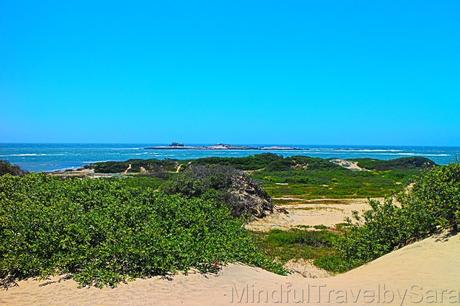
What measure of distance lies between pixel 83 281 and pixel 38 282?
876mm

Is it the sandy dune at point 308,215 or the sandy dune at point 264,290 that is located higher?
the sandy dune at point 264,290

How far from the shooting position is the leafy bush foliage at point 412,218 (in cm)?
1041

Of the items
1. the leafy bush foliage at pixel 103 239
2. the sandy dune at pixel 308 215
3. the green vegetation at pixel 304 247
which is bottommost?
the sandy dune at pixel 308 215

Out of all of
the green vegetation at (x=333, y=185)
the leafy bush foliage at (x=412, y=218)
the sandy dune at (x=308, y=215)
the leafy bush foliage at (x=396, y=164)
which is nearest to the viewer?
the leafy bush foliage at (x=412, y=218)

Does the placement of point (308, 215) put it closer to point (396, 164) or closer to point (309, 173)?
point (309, 173)

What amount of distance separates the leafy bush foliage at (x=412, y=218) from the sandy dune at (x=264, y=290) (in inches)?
66.6

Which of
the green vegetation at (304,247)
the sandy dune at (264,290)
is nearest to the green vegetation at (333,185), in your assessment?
the green vegetation at (304,247)

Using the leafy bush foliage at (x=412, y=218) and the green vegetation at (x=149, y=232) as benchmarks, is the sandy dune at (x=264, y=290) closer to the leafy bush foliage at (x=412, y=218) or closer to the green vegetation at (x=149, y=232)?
the green vegetation at (x=149, y=232)

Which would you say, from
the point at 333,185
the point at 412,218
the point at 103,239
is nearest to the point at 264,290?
the point at 103,239

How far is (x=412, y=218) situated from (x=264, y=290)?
508cm

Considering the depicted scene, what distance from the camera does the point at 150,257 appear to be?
8102mm

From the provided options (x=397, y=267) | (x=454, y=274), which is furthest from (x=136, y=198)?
(x=454, y=274)

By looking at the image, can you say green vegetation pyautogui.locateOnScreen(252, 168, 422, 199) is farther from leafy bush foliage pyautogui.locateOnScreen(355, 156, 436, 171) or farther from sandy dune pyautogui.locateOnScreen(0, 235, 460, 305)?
sandy dune pyautogui.locateOnScreen(0, 235, 460, 305)

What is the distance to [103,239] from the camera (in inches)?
342
